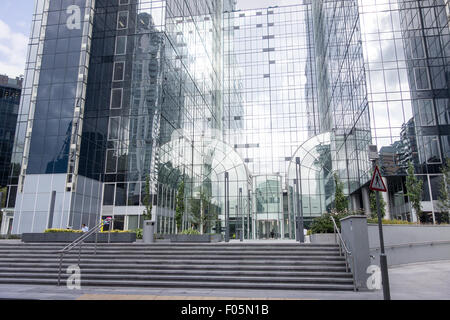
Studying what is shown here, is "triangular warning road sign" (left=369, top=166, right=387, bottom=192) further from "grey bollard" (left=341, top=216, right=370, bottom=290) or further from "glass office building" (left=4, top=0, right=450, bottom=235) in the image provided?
"glass office building" (left=4, top=0, right=450, bottom=235)

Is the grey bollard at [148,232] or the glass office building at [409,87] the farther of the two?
the glass office building at [409,87]

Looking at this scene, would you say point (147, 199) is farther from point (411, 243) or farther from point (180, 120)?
point (411, 243)

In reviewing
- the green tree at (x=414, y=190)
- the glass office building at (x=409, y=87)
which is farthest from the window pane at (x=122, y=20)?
the green tree at (x=414, y=190)

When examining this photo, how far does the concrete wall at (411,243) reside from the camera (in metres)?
15.8

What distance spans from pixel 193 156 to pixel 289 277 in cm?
3313

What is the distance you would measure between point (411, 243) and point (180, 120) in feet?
103

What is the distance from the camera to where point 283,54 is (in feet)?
215

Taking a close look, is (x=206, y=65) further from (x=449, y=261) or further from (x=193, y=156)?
(x=449, y=261)

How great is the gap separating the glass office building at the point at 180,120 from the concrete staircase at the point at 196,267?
12.6 meters

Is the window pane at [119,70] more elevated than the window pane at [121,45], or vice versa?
the window pane at [121,45]

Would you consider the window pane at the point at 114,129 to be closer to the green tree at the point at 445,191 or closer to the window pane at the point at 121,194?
the window pane at the point at 121,194

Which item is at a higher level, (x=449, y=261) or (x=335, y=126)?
(x=335, y=126)

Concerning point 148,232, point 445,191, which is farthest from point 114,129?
point 445,191

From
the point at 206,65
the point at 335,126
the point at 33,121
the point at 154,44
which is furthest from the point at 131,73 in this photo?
the point at 335,126
